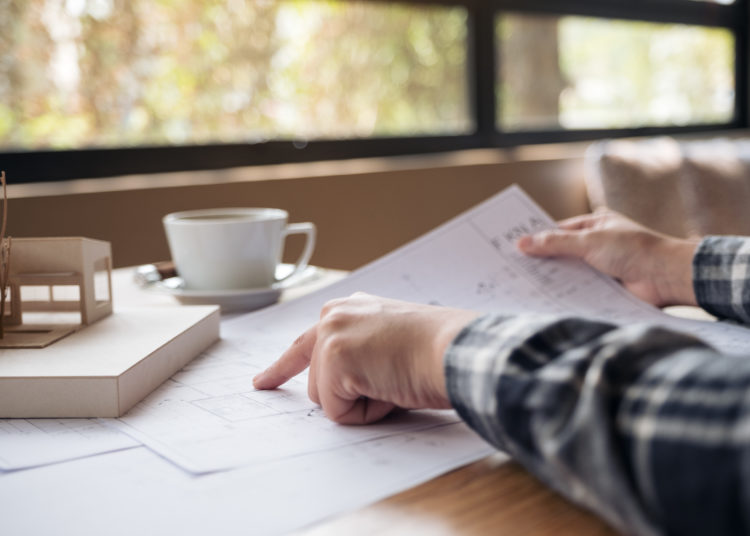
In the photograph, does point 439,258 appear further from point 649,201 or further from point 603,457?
point 649,201

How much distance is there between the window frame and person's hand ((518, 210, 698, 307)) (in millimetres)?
1055

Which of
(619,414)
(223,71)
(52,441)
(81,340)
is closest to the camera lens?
(619,414)

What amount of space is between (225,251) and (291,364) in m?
0.31

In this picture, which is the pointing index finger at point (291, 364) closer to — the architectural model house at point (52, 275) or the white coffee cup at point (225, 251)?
the architectural model house at point (52, 275)

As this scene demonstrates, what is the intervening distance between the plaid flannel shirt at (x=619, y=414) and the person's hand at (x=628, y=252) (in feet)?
1.35

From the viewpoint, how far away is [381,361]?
0.44 metres

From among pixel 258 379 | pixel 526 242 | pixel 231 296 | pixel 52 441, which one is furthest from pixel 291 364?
pixel 526 242

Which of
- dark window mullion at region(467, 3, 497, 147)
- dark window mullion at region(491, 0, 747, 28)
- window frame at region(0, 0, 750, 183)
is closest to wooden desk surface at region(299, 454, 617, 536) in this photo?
window frame at region(0, 0, 750, 183)

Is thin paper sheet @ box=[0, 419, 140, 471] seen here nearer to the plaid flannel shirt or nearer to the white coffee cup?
the plaid flannel shirt

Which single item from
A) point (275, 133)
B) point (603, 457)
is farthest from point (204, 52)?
point (603, 457)

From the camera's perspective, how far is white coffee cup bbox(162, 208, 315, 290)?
2.54 ft

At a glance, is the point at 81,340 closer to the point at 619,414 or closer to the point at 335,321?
the point at 335,321

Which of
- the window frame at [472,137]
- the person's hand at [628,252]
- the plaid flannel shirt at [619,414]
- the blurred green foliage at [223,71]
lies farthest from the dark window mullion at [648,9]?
the plaid flannel shirt at [619,414]

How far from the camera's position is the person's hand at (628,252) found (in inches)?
30.3
